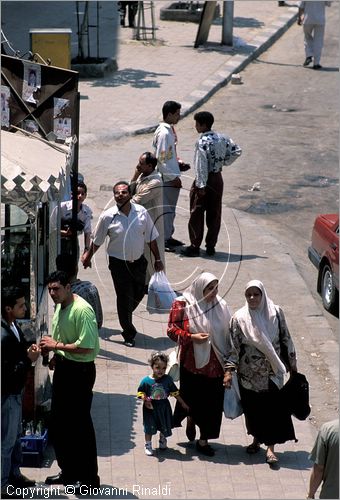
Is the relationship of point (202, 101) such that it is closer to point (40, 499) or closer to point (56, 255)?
point (56, 255)

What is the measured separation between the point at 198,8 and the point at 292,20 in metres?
2.77

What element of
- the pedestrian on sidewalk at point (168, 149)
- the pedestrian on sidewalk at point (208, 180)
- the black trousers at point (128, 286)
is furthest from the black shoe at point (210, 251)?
the black trousers at point (128, 286)

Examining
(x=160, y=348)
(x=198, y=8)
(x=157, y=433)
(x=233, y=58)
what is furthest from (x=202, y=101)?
(x=157, y=433)

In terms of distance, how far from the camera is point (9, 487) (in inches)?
327

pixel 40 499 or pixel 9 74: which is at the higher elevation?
pixel 9 74

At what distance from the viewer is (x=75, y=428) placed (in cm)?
850

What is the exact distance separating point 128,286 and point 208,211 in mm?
3031

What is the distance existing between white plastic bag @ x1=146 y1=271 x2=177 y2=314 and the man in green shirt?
2.56 m

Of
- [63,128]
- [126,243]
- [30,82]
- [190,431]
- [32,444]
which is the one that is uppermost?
[30,82]

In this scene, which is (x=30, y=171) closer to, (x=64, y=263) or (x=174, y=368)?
(x=64, y=263)

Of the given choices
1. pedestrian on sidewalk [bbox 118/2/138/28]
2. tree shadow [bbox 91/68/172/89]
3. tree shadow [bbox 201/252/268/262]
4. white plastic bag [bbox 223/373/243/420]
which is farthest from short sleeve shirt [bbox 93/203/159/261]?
pedestrian on sidewalk [bbox 118/2/138/28]

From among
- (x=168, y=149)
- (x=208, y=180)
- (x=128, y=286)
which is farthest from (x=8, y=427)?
(x=208, y=180)

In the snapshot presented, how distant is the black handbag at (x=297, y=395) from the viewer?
29.7 feet

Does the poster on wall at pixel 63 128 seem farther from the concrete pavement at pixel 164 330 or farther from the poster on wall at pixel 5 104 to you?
the concrete pavement at pixel 164 330
